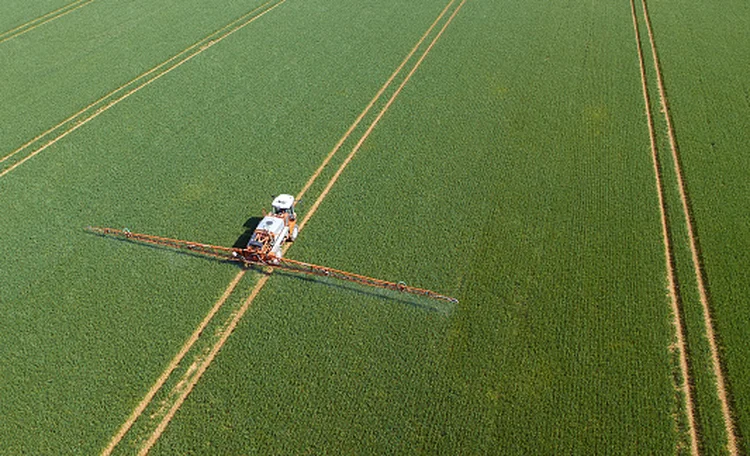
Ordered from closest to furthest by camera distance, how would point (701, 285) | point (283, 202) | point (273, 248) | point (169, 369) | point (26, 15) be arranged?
point (169, 369) < point (701, 285) < point (273, 248) < point (283, 202) < point (26, 15)

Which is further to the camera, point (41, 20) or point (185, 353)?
point (41, 20)

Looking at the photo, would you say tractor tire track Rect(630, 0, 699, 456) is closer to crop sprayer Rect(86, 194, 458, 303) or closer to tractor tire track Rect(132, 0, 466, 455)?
crop sprayer Rect(86, 194, 458, 303)

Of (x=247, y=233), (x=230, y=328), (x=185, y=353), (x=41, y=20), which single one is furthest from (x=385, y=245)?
(x=41, y=20)

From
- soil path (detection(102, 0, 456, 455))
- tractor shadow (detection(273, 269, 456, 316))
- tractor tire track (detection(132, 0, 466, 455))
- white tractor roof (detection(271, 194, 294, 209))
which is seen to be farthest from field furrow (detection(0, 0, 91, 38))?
tractor shadow (detection(273, 269, 456, 316))

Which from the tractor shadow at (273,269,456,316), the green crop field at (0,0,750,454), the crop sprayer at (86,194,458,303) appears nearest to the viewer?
the green crop field at (0,0,750,454)

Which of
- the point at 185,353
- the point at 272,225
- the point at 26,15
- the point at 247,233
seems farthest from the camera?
the point at 26,15

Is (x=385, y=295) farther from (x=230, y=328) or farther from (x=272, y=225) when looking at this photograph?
(x=230, y=328)
